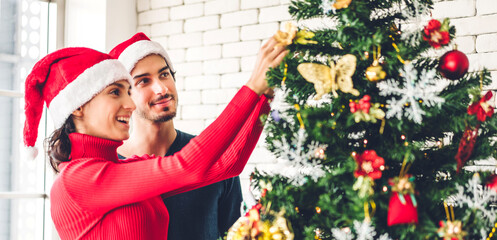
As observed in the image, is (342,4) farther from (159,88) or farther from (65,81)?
(159,88)

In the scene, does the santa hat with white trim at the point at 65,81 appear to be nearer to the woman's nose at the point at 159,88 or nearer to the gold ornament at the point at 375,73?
the woman's nose at the point at 159,88

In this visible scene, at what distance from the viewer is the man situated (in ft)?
5.98

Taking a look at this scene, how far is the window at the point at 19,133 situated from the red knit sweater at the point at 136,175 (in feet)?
4.78

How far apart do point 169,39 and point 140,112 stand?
1.13 meters

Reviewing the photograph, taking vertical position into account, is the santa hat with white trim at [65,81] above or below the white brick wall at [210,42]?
below

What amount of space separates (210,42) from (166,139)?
38.9 inches

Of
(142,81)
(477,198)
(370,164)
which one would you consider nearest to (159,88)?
(142,81)

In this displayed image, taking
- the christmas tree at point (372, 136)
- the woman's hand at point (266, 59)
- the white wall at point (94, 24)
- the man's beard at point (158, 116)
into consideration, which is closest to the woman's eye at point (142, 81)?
the man's beard at point (158, 116)

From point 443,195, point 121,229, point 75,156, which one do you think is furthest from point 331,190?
point 75,156

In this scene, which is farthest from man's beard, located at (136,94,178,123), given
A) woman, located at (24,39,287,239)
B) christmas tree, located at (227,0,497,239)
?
christmas tree, located at (227,0,497,239)

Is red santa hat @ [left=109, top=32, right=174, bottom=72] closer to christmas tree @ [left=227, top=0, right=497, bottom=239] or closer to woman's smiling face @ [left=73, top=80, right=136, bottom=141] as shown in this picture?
woman's smiling face @ [left=73, top=80, right=136, bottom=141]

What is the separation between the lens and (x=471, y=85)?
1033mm

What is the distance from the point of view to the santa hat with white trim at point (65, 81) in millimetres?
1389

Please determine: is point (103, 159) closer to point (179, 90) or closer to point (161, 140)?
point (161, 140)
